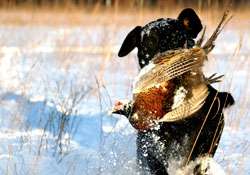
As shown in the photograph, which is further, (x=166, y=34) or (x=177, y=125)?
(x=166, y=34)

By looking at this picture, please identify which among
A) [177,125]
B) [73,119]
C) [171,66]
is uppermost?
[171,66]

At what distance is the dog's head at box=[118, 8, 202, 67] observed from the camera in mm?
3039

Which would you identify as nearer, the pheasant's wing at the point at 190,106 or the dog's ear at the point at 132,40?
the pheasant's wing at the point at 190,106

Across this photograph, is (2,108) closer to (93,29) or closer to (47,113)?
(47,113)

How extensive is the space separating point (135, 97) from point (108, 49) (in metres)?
5.83

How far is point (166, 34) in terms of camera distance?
305 centimetres

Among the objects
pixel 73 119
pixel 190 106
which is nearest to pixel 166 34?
pixel 190 106

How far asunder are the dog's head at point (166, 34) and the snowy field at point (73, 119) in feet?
1.70

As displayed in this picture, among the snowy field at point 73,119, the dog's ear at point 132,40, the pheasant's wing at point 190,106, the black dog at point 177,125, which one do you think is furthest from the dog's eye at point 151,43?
the snowy field at point 73,119

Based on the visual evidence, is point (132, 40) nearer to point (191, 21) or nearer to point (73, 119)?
point (191, 21)

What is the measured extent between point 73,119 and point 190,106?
1972 millimetres

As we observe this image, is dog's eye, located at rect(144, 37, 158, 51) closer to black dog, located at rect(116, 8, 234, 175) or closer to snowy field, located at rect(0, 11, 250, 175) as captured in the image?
black dog, located at rect(116, 8, 234, 175)

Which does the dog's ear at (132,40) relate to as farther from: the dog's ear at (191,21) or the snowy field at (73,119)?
the snowy field at (73,119)

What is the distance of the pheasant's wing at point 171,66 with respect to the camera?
2.85m
